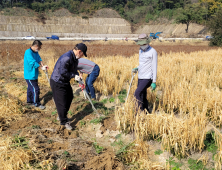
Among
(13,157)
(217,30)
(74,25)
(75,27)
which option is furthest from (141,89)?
(74,25)

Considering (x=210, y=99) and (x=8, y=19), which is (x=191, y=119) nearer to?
(x=210, y=99)

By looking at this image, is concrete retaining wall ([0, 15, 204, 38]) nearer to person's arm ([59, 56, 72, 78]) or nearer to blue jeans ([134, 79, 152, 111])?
blue jeans ([134, 79, 152, 111])

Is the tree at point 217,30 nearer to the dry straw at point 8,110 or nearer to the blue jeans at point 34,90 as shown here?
the blue jeans at point 34,90

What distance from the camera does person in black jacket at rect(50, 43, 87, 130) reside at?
3.54 meters

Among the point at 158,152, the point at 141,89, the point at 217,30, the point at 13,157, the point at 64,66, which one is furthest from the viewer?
the point at 217,30

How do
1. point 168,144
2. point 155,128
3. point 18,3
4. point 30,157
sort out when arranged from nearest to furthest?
point 30,157 → point 168,144 → point 155,128 → point 18,3

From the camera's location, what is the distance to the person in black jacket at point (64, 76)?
354 cm

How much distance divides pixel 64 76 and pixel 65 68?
0.18 metres

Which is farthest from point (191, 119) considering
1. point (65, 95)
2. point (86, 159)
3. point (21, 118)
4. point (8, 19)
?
point (8, 19)

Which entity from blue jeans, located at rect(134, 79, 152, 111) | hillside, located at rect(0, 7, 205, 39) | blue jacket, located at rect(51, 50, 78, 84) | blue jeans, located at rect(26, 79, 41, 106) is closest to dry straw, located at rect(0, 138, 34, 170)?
blue jacket, located at rect(51, 50, 78, 84)

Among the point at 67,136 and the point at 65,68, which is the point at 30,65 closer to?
the point at 65,68

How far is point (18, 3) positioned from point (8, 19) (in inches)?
546

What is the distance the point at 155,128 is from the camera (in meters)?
3.17

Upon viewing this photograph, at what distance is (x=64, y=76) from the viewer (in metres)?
3.64
